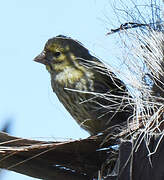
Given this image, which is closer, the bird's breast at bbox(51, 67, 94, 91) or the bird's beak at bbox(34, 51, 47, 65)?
the bird's breast at bbox(51, 67, 94, 91)

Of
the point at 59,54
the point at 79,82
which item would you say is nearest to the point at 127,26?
the point at 79,82

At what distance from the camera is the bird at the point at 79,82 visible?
158 inches

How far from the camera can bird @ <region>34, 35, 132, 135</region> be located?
13.1 ft

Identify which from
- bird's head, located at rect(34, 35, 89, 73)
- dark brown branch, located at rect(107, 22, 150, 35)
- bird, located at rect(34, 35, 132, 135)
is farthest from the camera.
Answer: bird's head, located at rect(34, 35, 89, 73)

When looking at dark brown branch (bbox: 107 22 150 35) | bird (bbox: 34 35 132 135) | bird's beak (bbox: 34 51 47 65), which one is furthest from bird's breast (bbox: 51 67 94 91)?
dark brown branch (bbox: 107 22 150 35)

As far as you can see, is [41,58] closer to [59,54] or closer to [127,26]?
[59,54]

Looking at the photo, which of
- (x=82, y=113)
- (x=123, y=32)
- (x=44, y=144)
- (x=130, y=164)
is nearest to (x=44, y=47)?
(x=82, y=113)

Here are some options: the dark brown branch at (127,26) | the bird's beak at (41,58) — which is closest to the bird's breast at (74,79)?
the bird's beak at (41,58)

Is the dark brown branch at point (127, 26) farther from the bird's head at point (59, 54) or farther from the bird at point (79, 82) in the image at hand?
the bird's head at point (59, 54)

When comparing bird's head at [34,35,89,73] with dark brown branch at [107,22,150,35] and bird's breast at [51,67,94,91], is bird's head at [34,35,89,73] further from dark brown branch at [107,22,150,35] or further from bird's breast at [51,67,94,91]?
dark brown branch at [107,22,150,35]

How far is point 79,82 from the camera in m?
4.38

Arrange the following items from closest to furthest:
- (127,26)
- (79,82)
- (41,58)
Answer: (127,26), (79,82), (41,58)

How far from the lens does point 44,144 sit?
2990 millimetres

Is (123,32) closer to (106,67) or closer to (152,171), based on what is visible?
(106,67)
